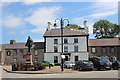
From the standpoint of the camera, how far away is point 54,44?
174ft

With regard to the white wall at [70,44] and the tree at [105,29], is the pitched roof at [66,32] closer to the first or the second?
the white wall at [70,44]

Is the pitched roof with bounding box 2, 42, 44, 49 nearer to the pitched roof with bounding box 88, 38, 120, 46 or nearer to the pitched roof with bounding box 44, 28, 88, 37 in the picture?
A: the pitched roof with bounding box 44, 28, 88, 37

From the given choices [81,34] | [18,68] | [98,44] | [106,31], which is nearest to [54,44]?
[81,34]

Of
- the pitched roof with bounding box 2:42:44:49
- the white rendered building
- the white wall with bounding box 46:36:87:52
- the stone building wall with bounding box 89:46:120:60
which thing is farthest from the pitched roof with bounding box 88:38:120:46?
the pitched roof with bounding box 2:42:44:49

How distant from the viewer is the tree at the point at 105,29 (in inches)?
3063

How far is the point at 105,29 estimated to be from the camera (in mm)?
78812

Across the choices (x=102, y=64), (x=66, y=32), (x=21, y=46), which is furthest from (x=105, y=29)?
(x=102, y=64)

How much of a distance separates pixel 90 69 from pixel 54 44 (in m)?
27.4

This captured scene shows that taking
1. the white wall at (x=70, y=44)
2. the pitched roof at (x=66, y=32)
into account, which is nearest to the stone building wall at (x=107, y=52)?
the white wall at (x=70, y=44)

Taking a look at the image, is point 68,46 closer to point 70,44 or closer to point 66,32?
point 70,44

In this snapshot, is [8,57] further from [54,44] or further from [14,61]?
[54,44]

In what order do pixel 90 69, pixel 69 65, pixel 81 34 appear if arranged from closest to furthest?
pixel 90 69 → pixel 69 65 → pixel 81 34

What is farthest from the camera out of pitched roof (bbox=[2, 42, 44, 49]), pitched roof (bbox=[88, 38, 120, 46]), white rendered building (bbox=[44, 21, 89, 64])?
pitched roof (bbox=[2, 42, 44, 49])

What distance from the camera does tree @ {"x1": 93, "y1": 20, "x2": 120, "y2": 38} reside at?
255 ft
